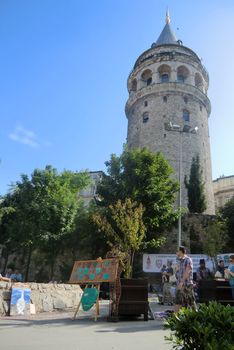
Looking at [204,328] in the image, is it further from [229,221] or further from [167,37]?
[167,37]

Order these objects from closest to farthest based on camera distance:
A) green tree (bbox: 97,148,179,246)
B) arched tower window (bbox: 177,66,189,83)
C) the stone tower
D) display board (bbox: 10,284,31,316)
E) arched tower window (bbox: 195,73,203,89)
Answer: display board (bbox: 10,284,31,316), green tree (bbox: 97,148,179,246), the stone tower, arched tower window (bbox: 177,66,189,83), arched tower window (bbox: 195,73,203,89)

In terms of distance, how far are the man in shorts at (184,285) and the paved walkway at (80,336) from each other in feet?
2.18

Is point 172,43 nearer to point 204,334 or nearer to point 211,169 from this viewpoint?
point 211,169

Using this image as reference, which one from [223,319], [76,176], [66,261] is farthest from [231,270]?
[76,176]

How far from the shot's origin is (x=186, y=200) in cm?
3069

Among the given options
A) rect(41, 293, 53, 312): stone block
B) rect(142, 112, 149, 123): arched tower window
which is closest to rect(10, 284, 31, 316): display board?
rect(41, 293, 53, 312): stone block

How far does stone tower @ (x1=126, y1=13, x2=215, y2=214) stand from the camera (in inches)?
1273

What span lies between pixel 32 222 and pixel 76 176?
8510 mm

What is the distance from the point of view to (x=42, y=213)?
22266 millimetres

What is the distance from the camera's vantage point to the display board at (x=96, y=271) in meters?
8.09

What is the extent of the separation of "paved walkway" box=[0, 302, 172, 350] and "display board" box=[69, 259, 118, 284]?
1.27 metres

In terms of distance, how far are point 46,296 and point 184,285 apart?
4.54m

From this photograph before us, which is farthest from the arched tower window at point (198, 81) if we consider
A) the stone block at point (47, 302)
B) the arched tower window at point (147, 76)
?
the stone block at point (47, 302)

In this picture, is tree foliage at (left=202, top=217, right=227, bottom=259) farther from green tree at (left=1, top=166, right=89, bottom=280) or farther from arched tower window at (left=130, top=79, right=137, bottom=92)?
arched tower window at (left=130, top=79, right=137, bottom=92)
